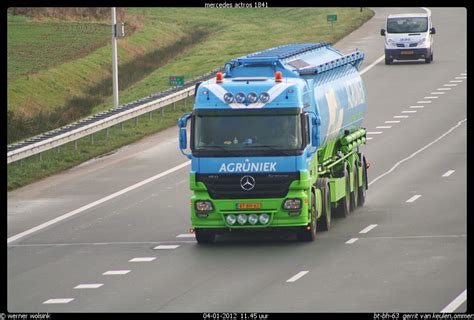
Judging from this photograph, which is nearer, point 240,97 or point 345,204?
point 240,97

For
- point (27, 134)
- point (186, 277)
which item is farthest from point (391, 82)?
point (186, 277)

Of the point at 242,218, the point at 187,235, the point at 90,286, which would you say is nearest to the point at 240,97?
the point at 242,218

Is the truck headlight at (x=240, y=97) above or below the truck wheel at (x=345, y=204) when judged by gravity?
above

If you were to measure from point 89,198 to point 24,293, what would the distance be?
1147 cm

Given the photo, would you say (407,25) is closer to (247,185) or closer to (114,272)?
(247,185)

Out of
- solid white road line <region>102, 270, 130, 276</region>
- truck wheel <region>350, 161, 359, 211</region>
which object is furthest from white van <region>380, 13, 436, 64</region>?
solid white road line <region>102, 270, 130, 276</region>

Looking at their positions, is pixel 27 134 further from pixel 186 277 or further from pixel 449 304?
pixel 449 304

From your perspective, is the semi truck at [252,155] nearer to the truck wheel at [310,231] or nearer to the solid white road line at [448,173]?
the truck wheel at [310,231]

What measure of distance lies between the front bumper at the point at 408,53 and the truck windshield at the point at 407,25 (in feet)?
3.58

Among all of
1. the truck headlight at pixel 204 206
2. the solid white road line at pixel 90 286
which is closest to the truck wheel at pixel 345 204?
the truck headlight at pixel 204 206

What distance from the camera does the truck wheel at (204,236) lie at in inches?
1163

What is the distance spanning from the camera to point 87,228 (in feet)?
106

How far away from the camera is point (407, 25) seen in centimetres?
6706

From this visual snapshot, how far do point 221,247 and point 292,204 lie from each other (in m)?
1.68
